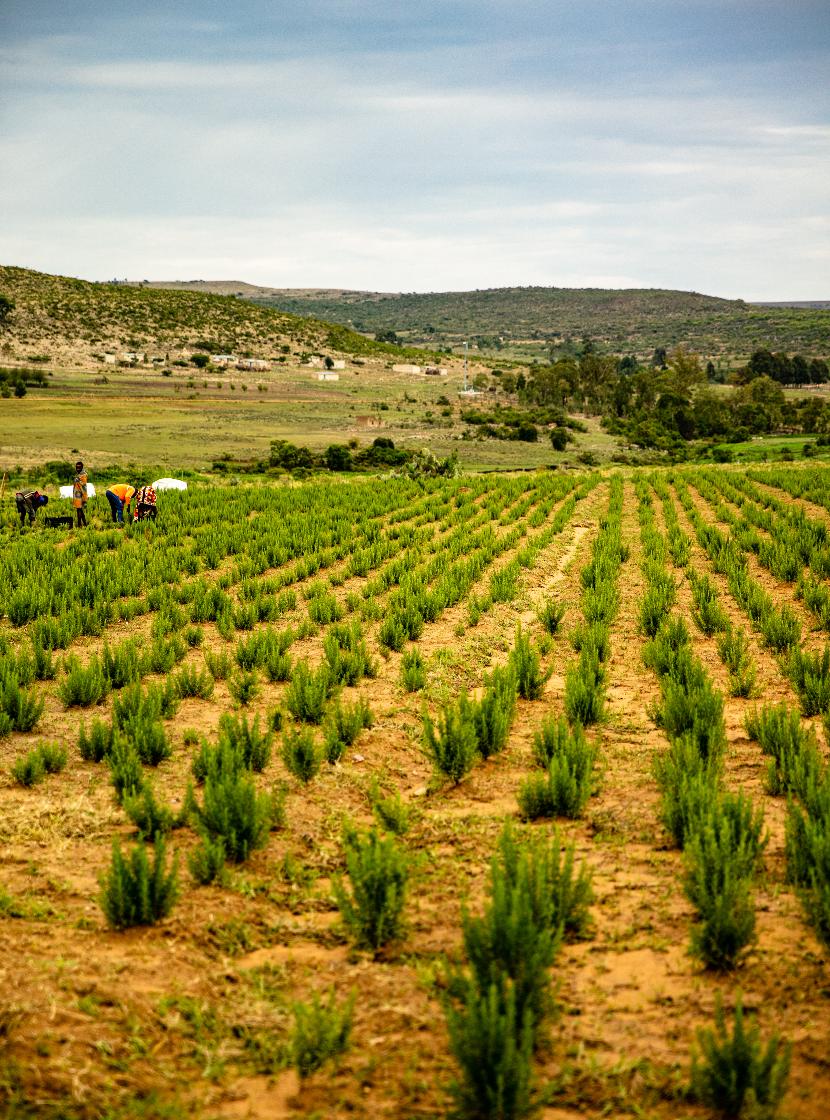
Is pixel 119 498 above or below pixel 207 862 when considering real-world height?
above

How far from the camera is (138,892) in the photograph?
166 inches

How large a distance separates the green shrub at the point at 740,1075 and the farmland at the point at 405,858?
0.13m

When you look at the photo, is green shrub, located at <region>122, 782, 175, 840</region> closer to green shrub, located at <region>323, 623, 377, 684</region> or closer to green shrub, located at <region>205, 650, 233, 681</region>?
green shrub, located at <region>323, 623, 377, 684</region>

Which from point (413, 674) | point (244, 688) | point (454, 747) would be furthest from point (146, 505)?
point (454, 747)

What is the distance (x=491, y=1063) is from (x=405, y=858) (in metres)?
1.60

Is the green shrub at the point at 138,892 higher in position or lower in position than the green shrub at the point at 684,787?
lower

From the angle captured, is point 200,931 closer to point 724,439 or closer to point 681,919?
point 681,919

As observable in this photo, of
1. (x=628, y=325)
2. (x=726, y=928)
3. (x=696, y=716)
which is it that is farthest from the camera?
(x=628, y=325)

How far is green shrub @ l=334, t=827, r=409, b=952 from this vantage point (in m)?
4.10

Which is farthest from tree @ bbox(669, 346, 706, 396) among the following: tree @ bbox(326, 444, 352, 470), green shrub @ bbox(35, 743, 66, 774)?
green shrub @ bbox(35, 743, 66, 774)

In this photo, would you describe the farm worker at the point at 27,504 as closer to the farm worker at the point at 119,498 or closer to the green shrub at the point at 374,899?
the farm worker at the point at 119,498

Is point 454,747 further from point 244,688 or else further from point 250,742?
point 244,688

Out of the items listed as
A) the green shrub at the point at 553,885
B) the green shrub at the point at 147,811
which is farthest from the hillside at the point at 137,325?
the green shrub at the point at 553,885

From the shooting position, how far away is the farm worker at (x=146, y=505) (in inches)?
738
